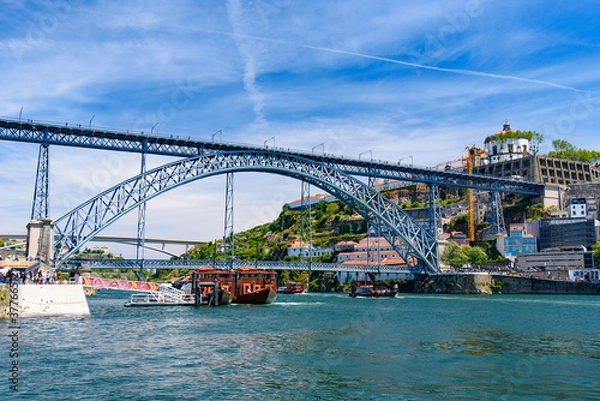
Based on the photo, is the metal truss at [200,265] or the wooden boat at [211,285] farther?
the metal truss at [200,265]

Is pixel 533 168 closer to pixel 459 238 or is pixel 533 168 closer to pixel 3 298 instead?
pixel 459 238

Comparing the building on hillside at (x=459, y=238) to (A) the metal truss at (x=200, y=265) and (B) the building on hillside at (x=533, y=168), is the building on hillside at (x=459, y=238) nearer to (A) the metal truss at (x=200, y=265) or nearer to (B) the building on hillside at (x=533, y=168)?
(B) the building on hillside at (x=533, y=168)

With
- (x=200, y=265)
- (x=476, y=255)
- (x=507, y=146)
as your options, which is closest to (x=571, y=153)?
(x=507, y=146)

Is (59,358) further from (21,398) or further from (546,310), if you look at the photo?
(546,310)

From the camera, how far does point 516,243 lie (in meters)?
77.3

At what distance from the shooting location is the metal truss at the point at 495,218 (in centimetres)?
7894

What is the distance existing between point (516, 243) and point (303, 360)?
213 ft

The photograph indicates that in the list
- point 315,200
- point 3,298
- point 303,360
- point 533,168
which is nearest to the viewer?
point 303,360

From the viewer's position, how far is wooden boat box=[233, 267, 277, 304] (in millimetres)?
47219

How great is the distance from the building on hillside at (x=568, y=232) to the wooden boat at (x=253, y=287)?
41779mm

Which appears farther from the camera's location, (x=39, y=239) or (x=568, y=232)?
(x=568, y=232)

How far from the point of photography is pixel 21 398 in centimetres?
1319

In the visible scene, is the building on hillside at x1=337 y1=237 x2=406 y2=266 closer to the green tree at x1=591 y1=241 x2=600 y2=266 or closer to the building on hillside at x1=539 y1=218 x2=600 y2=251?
the building on hillside at x1=539 y1=218 x2=600 y2=251

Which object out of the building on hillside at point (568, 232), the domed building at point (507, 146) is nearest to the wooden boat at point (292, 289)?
the building on hillside at point (568, 232)
